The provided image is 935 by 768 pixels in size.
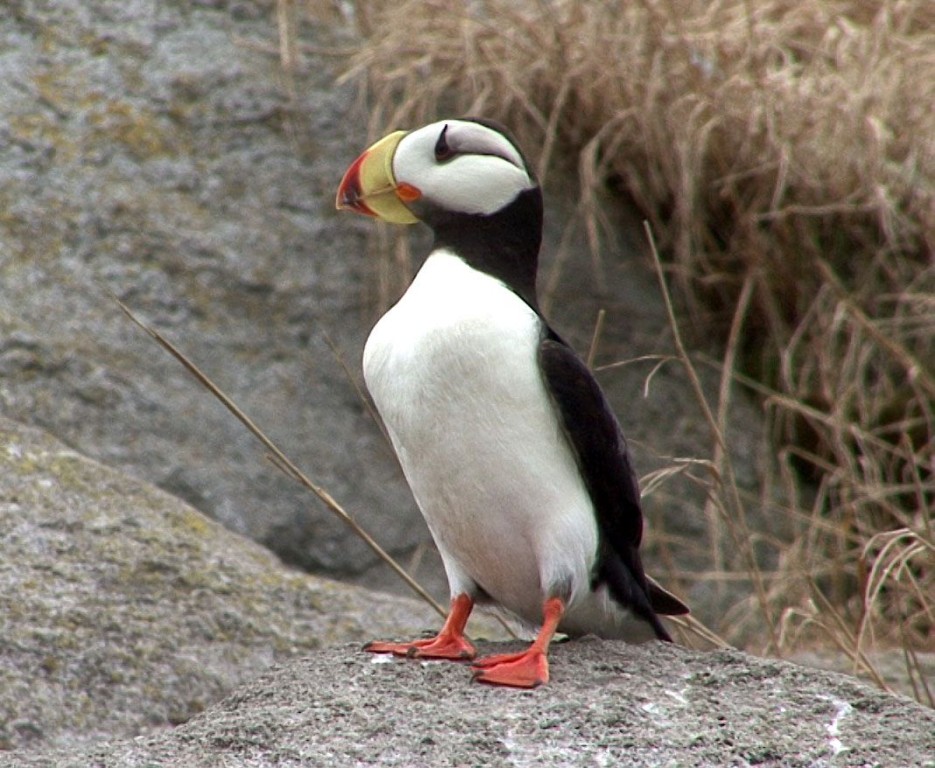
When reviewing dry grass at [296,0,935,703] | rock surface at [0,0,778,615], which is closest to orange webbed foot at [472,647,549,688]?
rock surface at [0,0,778,615]

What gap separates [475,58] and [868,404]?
1.59 metres

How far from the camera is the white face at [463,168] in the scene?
2580 millimetres

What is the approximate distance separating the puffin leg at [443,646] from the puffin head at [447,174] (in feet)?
2.15

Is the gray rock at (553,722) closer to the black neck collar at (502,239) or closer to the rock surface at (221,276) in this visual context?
the black neck collar at (502,239)

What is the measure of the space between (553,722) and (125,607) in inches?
44.2

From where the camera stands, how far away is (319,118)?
15.4 feet

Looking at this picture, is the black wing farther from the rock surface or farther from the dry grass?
the dry grass

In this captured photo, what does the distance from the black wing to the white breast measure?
0.9 inches

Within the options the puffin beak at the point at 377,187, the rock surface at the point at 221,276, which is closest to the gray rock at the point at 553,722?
the puffin beak at the point at 377,187

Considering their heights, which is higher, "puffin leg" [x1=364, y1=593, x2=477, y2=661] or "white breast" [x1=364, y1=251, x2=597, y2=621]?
"white breast" [x1=364, y1=251, x2=597, y2=621]

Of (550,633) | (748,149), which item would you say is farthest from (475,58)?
(550,633)

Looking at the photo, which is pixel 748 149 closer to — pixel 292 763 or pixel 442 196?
pixel 442 196

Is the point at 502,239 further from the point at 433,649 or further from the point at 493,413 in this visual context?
the point at 433,649

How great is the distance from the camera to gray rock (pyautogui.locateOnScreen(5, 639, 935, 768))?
2100 millimetres
